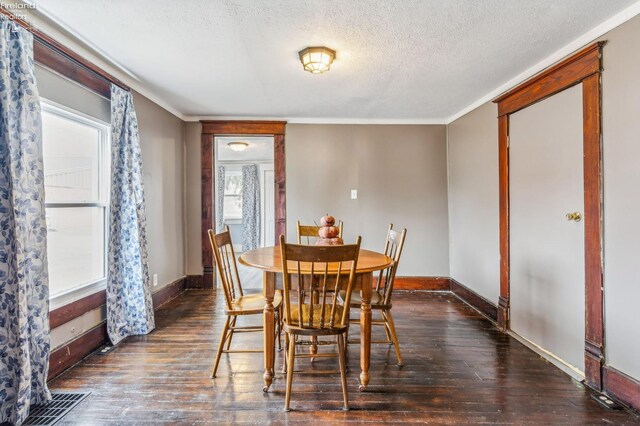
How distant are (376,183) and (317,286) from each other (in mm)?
2563

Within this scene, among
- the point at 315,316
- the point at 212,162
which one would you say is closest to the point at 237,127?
the point at 212,162

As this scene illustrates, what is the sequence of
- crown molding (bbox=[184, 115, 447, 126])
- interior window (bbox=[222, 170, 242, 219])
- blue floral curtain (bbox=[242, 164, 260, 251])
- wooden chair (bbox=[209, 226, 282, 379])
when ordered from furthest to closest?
interior window (bbox=[222, 170, 242, 219])
blue floral curtain (bbox=[242, 164, 260, 251])
crown molding (bbox=[184, 115, 447, 126])
wooden chair (bbox=[209, 226, 282, 379])

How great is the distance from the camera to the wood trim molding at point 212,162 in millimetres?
4270

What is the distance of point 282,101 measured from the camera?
11.7 feet

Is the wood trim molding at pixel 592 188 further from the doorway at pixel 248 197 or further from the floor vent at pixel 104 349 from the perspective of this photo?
the doorway at pixel 248 197

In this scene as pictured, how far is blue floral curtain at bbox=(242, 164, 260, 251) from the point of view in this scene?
7.45 metres

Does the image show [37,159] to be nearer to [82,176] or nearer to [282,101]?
[82,176]

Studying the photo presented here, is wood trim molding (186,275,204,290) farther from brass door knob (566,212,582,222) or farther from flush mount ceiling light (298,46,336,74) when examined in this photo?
brass door knob (566,212,582,222)

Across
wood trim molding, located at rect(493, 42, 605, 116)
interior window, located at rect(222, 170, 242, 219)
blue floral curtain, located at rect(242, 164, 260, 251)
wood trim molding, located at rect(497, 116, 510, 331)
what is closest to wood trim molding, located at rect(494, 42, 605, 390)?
wood trim molding, located at rect(493, 42, 605, 116)

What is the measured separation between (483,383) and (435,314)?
129 centimetres

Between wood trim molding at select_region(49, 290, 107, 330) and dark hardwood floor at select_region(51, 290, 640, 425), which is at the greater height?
wood trim molding at select_region(49, 290, 107, 330)

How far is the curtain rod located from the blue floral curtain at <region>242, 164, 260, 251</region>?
4554 millimetres

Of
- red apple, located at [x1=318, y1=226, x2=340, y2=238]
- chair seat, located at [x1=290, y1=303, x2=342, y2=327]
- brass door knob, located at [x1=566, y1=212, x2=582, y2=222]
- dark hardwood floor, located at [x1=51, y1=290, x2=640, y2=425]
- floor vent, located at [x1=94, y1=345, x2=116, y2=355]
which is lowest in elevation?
dark hardwood floor, located at [x1=51, y1=290, x2=640, y2=425]

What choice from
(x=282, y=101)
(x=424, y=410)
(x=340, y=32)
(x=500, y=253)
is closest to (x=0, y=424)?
(x=424, y=410)
